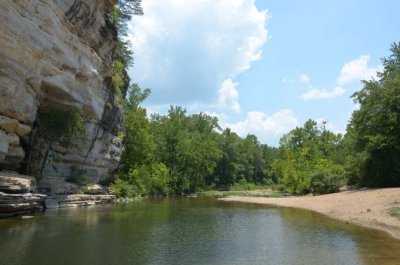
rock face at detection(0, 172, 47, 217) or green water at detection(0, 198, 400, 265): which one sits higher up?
rock face at detection(0, 172, 47, 217)

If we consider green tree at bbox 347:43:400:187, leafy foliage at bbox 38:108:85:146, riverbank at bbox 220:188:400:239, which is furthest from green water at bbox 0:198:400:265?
green tree at bbox 347:43:400:187

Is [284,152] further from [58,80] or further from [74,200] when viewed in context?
[58,80]

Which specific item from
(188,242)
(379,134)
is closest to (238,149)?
(379,134)

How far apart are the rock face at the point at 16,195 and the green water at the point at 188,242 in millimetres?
1058

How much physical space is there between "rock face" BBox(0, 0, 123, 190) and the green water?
7.94m

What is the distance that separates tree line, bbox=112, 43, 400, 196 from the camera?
4025 cm

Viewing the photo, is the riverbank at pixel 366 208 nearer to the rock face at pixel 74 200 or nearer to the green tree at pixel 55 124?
the rock face at pixel 74 200

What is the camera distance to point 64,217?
90.8 ft

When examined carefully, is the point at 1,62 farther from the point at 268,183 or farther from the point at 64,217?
the point at 268,183

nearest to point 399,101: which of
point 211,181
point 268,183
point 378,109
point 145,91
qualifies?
point 378,109

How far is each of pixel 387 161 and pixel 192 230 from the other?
25889 mm

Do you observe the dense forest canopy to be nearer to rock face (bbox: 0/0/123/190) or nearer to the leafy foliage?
rock face (bbox: 0/0/123/190)

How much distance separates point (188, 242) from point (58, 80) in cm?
2062

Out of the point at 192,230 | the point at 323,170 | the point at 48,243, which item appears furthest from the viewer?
the point at 323,170
